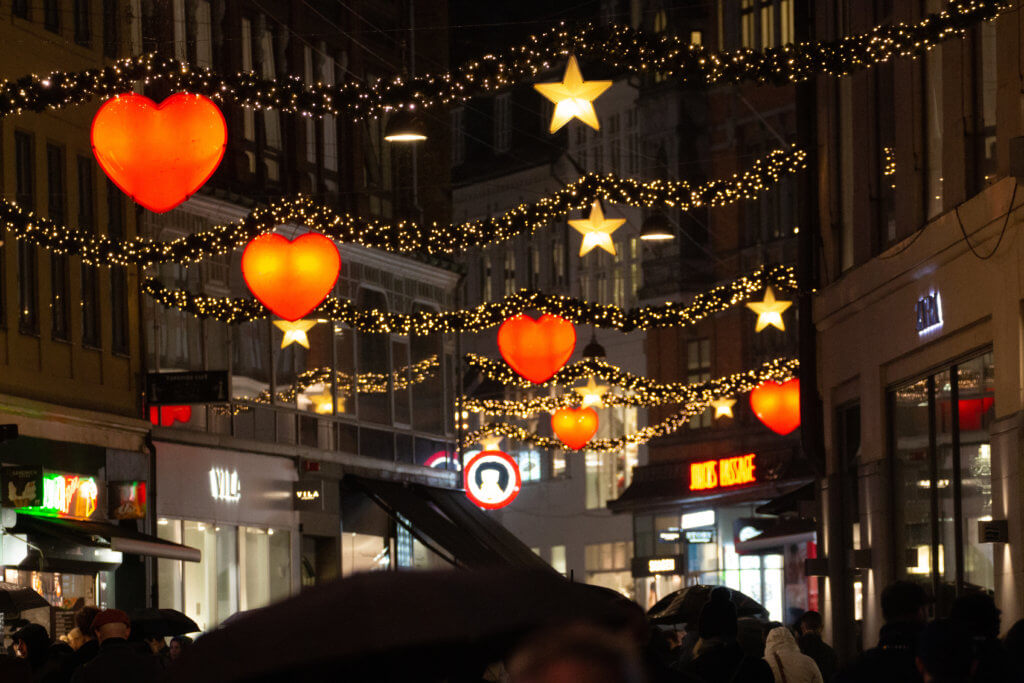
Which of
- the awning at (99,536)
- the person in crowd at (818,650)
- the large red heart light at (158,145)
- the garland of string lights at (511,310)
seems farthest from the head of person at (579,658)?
the awning at (99,536)

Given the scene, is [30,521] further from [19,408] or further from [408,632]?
[408,632]

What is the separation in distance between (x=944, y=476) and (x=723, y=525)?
36.2m

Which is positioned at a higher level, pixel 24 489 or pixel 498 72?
pixel 498 72

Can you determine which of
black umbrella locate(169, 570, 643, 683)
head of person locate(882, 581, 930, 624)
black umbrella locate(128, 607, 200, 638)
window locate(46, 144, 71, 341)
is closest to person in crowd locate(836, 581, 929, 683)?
head of person locate(882, 581, 930, 624)

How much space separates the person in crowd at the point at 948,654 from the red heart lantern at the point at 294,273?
434 inches

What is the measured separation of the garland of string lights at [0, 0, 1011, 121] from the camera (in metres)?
13.5

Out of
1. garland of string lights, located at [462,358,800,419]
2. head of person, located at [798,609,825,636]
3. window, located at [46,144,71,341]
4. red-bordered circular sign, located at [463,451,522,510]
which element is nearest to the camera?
head of person, located at [798,609,825,636]

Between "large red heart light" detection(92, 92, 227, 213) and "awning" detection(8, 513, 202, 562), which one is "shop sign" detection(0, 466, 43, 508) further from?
"large red heart light" detection(92, 92, 227, 213)

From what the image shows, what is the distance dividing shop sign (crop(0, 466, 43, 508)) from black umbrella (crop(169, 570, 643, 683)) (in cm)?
2151

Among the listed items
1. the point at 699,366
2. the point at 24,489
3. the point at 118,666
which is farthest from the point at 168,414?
the point at 699,366

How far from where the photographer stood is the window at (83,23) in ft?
84.8

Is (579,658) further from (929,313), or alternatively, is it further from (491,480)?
(491,480)

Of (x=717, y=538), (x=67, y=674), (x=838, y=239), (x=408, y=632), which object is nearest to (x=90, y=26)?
(x=838, y=239)

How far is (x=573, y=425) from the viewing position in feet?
113
